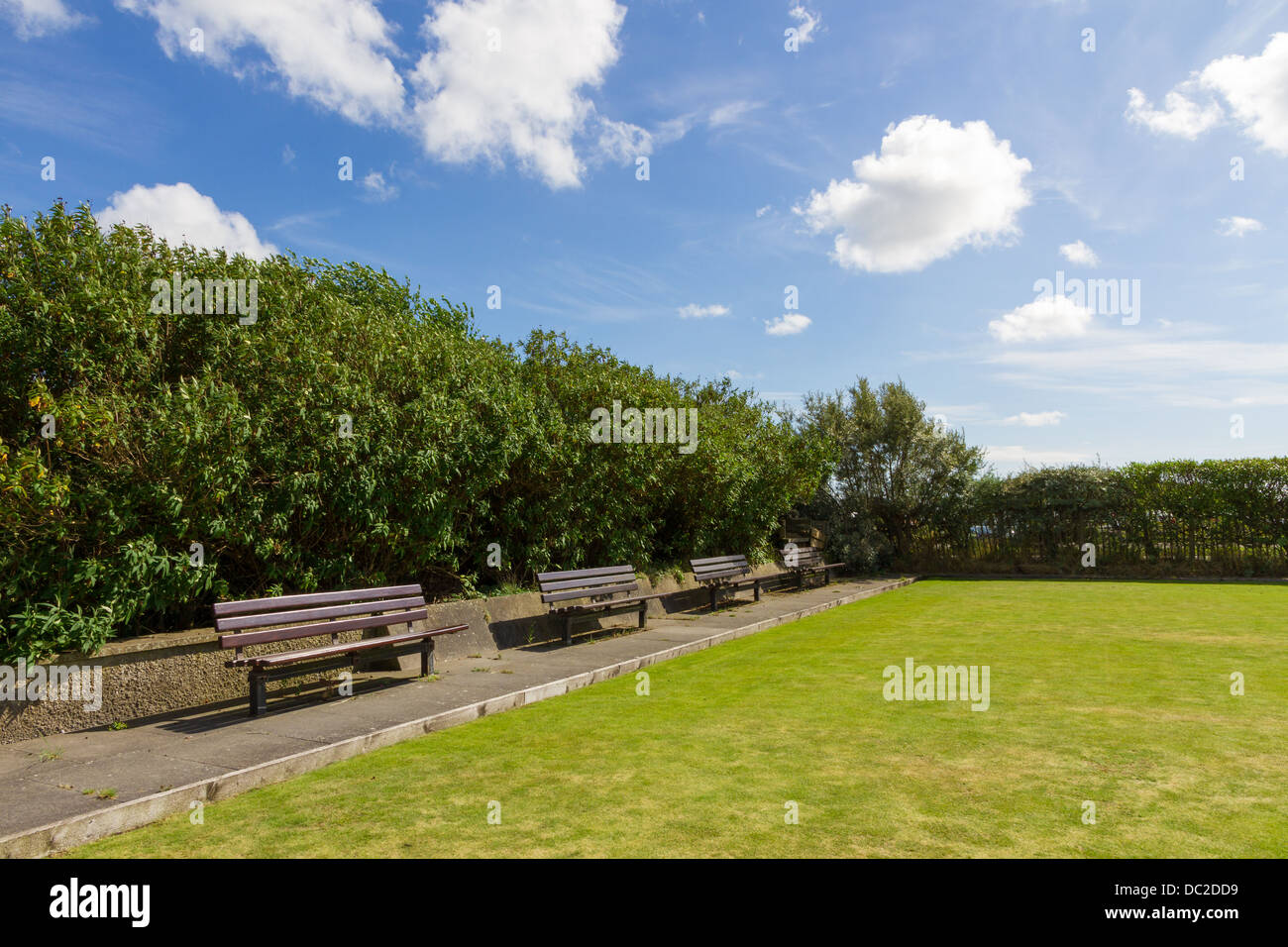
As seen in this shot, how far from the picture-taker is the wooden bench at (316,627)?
19.5ft

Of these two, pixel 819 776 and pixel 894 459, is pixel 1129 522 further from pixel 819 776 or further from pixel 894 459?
pixel 819 776

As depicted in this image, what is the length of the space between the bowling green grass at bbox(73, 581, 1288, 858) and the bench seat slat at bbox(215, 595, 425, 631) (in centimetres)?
178

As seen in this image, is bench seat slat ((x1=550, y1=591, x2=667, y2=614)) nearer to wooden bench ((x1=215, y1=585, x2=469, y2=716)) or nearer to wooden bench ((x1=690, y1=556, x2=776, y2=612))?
wooden bench ((x1=215, y1=585, x2=469, y2=716))

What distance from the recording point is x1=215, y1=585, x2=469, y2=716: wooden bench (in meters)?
5.95

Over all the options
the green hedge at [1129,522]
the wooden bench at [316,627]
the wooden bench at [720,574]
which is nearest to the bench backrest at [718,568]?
the wooden bench at [720,574]

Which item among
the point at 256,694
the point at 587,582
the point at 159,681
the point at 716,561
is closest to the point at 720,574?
the point at 716,561

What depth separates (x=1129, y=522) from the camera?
21.4 m

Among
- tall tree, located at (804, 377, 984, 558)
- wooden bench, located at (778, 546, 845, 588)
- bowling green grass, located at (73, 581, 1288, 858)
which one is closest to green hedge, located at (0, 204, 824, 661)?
bowling green grass, located at (73, 581, 1288, 858)

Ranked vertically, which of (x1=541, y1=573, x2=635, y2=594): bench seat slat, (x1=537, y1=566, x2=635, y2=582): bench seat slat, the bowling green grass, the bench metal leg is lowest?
the bowling green grass

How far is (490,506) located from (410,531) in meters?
1.84

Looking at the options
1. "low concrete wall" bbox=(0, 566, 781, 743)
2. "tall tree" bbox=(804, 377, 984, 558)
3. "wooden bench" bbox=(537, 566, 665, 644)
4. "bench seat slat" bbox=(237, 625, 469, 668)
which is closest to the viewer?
"low concrete wall" bbox=(0, 566, 781, 743)

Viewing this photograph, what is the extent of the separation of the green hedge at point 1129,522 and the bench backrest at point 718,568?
449 inches
